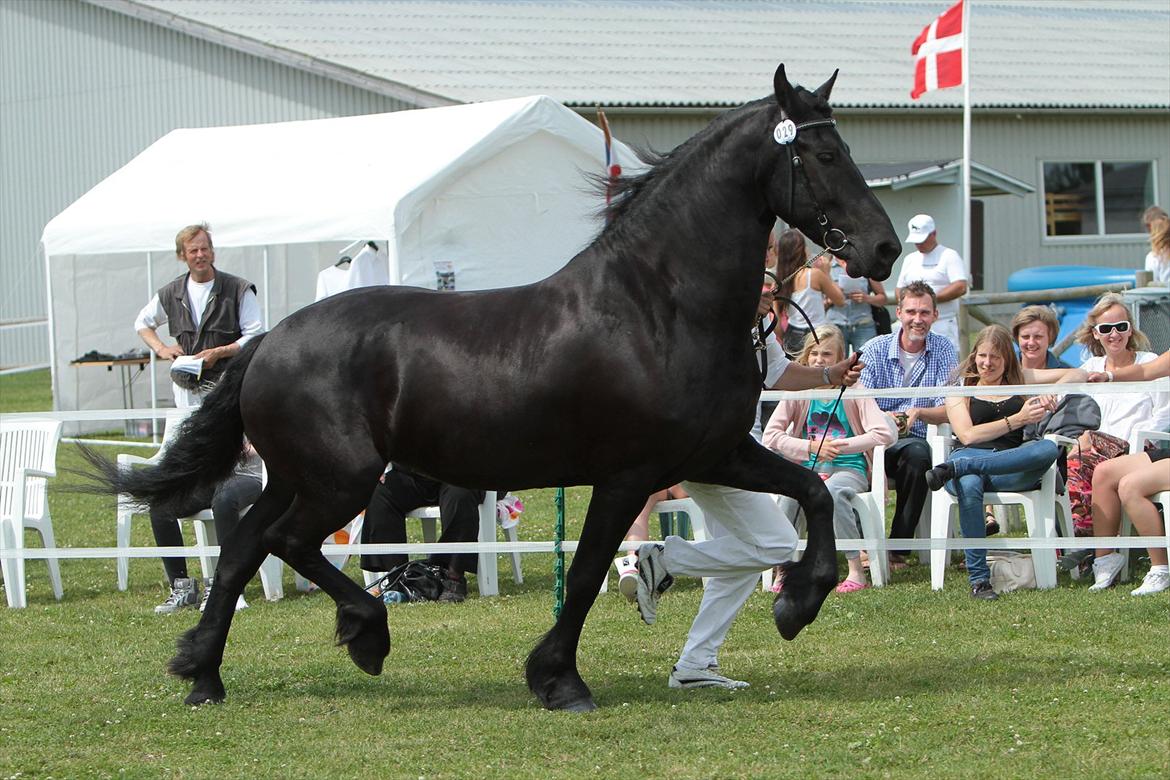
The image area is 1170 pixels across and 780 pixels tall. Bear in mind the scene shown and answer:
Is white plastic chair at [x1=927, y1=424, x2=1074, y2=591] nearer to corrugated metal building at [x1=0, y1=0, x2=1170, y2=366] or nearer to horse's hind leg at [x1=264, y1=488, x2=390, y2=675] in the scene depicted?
horse's hind leg at [x1=264, y1=488, x2=390, y2=675]

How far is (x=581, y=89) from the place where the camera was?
23.7 m

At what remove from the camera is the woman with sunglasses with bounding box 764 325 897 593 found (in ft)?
26.6

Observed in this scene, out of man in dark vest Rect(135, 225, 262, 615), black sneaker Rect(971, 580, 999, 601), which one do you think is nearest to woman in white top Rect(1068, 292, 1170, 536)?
black sneaker Rect(971, 580, 999, 601)

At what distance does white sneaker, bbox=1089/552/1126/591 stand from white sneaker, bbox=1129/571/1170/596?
0.20 meters

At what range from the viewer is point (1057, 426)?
8453mm

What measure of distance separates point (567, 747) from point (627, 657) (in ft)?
4.99

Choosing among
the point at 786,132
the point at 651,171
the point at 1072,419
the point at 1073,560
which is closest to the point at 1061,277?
the point at 1072,419

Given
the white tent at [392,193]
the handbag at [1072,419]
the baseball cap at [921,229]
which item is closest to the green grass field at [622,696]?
the handbag at [1072,419]

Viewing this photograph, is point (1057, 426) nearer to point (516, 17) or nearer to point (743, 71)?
point (743, 71)

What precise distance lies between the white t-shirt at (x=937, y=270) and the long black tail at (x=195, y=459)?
715 cm

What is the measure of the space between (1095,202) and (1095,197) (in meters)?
0.09

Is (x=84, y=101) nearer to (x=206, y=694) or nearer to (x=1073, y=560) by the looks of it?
(x=1073, y=560)

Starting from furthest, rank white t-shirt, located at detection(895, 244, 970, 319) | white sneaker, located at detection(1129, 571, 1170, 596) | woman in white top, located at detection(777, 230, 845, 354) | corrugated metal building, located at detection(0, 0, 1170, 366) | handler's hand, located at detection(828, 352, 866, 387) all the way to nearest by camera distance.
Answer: corrugated metal building, located at detection(0, 0, 1170, 366)
white t-shirt, located at detection(895, 244, 970, 319)
woman in white top, located at detection(777, 230, 845, 354)
white sneaker, located at detection(1129, 571, 1170, 596)
handler's hand, located at detection(828, 352, 866, 387)

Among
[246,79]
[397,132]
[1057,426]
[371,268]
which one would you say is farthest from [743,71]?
[1057,426]
